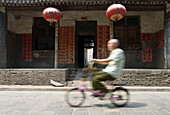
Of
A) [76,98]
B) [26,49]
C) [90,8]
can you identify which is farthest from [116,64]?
[26,49]

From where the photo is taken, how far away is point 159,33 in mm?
8602

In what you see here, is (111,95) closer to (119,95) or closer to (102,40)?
(119,95)

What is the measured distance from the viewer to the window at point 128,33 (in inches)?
365

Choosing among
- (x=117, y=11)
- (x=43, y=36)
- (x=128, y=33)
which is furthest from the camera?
(x=43, y=36)

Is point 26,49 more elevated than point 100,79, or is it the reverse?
point 26,49

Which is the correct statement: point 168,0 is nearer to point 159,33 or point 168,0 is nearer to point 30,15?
point 159,33

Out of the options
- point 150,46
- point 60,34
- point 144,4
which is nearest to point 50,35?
point 60,34

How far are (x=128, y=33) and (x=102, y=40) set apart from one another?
1912mm

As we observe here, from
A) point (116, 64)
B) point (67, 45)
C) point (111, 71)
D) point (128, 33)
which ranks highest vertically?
point (128, 33)

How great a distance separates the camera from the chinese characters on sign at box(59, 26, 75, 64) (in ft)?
30.8

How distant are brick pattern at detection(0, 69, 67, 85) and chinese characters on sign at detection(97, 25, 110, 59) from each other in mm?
3404

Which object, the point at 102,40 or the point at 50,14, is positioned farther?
the point at 102,40

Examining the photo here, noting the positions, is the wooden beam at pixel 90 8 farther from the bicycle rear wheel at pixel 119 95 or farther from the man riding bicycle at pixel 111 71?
the bicycle rear wheel at pixel 119 95

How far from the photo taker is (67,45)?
945cm
